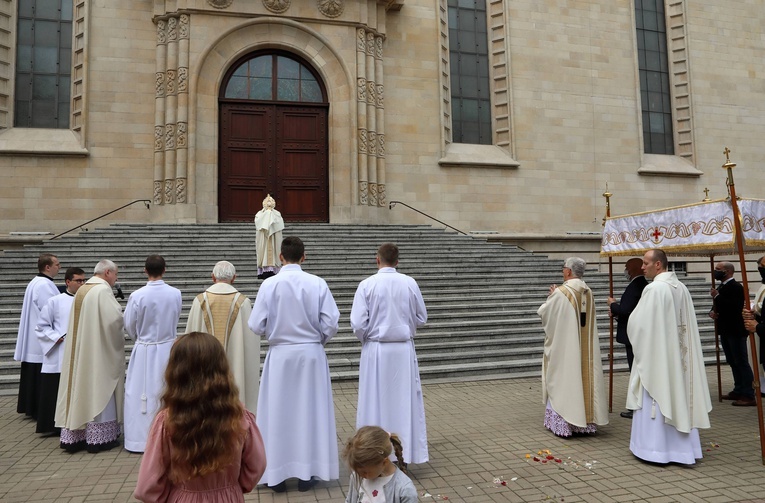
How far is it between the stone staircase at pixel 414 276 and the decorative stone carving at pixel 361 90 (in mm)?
4020

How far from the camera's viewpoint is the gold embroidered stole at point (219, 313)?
17.7 ft

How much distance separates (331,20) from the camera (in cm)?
1719

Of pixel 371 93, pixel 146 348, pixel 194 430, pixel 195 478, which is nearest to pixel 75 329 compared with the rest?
pixel 146 348

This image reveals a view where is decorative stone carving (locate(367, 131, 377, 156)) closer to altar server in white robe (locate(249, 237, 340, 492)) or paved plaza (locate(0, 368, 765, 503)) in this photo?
paved plaza (locate(0, 368, 765, 503))

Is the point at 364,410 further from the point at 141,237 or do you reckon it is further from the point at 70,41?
the point at 70,41

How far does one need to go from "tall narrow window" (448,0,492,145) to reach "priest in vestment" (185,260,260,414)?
48.6 ft

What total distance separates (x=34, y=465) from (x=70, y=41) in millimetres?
15244

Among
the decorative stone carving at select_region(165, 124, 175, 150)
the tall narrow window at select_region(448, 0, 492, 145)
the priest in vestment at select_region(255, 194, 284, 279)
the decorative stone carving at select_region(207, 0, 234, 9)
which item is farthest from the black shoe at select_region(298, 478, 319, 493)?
the tall narrow window at select_region(448, 0, 492, 145)

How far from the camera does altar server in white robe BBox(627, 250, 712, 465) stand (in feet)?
16.8

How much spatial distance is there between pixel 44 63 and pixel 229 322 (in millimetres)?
15242

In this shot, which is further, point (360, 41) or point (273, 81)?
point (273, 81)

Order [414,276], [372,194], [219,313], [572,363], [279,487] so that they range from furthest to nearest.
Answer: [372,194]
[414,276]
[572,363]
[219,313]
[279,487]

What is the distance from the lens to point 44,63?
16.5 m

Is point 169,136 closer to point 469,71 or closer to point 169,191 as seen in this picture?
point 169,191
